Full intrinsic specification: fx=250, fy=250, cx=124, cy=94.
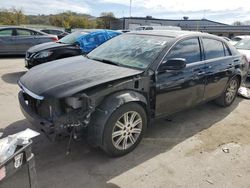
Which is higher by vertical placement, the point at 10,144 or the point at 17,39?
the point at 17,39

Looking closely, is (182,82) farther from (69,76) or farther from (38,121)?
(38,121)

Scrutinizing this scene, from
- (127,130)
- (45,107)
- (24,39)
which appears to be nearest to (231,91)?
(127,130)

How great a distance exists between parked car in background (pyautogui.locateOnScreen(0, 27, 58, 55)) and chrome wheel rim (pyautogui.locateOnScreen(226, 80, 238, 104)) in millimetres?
8165

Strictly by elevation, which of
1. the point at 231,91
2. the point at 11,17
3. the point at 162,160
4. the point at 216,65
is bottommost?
Answer: the point at 162,160

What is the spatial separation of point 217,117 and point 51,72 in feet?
10.5

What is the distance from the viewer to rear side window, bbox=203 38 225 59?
4.42m

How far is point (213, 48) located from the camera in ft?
15.2

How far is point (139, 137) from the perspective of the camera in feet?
11.4

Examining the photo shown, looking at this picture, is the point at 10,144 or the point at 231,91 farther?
the point at 231,91

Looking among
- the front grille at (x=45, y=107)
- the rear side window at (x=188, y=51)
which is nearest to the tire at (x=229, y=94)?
the rear side window at (x=188, y=51)

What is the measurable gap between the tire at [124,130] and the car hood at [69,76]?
437mm

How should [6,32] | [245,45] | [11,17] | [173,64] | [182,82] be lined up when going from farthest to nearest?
[11,17] < [6,32] < [245,45] < [182,82] < [173,64]

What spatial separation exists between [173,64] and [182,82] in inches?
17.7

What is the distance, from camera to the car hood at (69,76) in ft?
9.52
